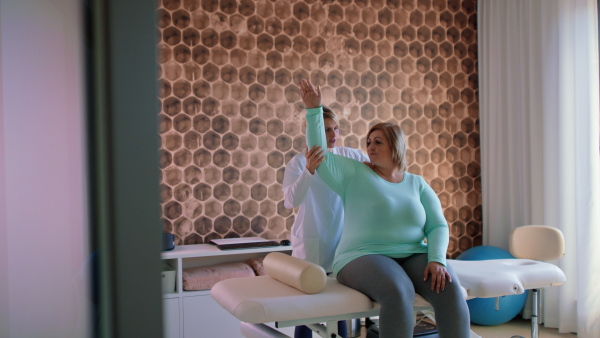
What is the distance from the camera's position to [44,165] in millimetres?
454

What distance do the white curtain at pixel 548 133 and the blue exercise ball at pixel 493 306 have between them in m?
0.23

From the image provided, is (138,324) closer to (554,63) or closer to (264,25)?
(264,25)

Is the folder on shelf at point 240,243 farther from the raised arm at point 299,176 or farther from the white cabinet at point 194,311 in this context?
the raised arm at point 299,176

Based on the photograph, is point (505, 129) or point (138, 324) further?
point (505, 129)

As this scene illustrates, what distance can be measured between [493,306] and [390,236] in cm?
189

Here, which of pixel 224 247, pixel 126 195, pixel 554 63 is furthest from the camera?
pixel 554 63

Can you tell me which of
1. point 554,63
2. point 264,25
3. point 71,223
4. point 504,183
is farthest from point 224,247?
point 71,223

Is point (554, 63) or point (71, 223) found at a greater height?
point (554, 63)

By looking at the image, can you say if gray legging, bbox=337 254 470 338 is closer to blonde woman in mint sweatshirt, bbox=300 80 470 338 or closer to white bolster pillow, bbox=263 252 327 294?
blonde woman in mint sweatshirt, bbox=300 80 470 338

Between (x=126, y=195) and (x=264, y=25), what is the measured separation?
11.6 ft

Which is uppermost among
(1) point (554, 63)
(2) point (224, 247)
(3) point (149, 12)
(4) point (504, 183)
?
(1) point (554, 63)

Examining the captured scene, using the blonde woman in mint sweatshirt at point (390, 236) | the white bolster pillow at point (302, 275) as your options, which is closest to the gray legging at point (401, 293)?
the blonde woman in mint sweatshirt at point (390, 236)

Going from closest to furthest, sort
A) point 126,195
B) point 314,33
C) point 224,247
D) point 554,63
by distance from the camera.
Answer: point 126,195, point 224,247, point 554,63, point 314,33

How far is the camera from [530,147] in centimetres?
388
